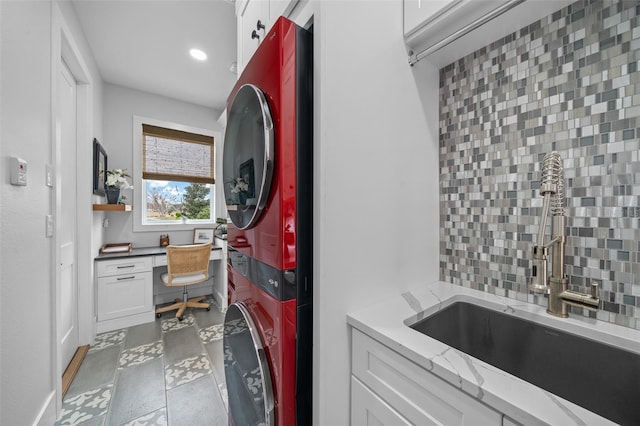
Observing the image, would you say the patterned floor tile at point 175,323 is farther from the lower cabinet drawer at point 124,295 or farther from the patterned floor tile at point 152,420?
the patterned floor tile at point 152,420

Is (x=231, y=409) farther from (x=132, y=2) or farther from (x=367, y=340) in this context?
(x=132, y=2)

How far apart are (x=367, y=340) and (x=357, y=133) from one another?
0.71 meters

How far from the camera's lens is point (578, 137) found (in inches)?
33.2

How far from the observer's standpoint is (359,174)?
904mm

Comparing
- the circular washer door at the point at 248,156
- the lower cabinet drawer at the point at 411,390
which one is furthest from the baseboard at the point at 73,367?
the lower cabinet drawer at the point at 411,390

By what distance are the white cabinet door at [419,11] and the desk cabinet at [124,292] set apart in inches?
126

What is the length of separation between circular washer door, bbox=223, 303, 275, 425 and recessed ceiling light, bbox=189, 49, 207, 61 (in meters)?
2.55

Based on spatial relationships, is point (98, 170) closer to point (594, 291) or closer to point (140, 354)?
point (140, 354)

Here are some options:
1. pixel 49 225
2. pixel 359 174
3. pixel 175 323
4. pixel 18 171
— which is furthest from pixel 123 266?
pixel 359 174

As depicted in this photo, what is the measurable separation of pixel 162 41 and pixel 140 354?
2.84 meters

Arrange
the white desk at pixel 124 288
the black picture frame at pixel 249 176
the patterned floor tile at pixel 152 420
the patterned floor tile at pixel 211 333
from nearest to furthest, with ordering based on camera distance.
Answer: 1. the black picture frame at pixel 249 176
2. the patterned floor tile at pixel 152 420
3. the patterned floor tile at pixel 211 333
4. the white desk at pixel 124 288

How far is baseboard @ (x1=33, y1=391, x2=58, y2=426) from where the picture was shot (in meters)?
1.28

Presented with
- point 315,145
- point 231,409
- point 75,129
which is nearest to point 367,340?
point 315,145

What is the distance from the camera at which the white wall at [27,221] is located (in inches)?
39.6
